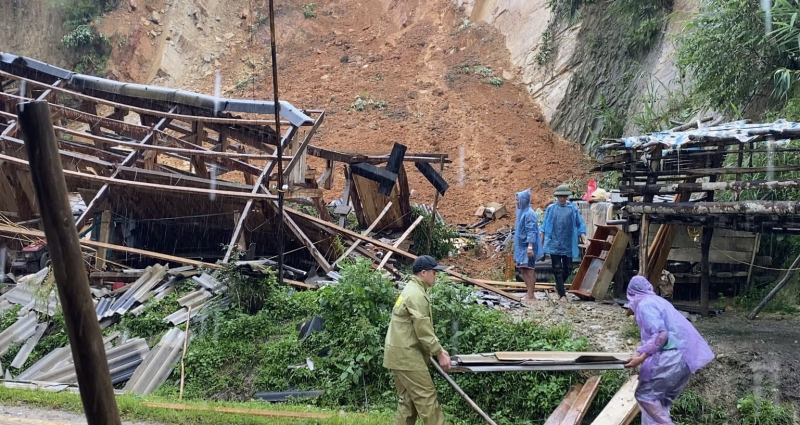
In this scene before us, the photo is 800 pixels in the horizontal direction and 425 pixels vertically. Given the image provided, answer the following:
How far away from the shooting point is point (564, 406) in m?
7.40

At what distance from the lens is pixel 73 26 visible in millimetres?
30641

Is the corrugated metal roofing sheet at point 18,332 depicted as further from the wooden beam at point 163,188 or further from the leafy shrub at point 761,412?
the leafy shrub at point 761,412

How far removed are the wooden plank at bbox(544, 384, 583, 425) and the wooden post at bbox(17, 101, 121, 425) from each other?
5.12 metres

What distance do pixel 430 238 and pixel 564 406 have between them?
752 centimetres

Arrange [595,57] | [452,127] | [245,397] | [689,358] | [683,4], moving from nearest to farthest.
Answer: [689,358]
[245,397]
[683,4]
[595,57]
[452,127]

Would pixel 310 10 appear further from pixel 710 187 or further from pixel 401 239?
pixel 710 187

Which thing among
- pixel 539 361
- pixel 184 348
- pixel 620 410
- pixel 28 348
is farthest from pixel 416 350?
pixel 28 348

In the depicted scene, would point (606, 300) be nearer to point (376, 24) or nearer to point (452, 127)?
point (452, 127)

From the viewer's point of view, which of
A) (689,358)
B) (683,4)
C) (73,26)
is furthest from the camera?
(73,26)

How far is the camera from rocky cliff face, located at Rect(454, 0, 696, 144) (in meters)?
19.7

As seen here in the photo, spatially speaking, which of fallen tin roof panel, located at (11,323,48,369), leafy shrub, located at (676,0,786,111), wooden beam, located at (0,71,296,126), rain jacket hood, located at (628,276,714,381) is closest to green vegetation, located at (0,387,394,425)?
fallen tin roof panel, located at (11,323,48,369)

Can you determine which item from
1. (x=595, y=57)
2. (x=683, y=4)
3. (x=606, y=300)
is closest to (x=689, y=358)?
(x=606, y=300)

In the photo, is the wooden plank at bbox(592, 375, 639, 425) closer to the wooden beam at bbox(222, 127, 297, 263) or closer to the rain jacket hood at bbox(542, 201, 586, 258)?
the rain jacket hood at bbox(542, 201, 586, 258)

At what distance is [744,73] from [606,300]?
256 inches
